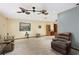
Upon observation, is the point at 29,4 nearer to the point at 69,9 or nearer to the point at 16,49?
the point at 69,9

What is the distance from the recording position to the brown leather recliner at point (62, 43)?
1958 millimetres

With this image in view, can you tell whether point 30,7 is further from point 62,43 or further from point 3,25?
point 62,43

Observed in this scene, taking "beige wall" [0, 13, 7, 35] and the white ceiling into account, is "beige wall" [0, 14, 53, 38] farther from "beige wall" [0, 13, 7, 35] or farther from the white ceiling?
the white ceiling

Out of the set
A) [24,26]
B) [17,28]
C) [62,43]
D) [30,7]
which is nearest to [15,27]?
[17,28]

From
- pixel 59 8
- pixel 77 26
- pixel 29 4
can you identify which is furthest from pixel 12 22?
pixel 77 26

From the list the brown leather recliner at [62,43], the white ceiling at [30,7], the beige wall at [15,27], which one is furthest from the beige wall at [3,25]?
the brown leather recliner at [62,43]

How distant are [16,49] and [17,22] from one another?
0.55 m

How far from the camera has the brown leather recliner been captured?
77.1 inches

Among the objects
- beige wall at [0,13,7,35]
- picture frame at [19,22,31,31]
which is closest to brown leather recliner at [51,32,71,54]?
picture frame at [19,22,31,31]

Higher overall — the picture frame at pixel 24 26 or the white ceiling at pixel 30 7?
the white ceiling at pixel 30 7

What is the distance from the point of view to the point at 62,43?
79.4 inches

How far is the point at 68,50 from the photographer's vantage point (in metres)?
1.94

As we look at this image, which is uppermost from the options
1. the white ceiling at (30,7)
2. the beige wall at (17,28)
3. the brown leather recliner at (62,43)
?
the white ceiling at (30,7)

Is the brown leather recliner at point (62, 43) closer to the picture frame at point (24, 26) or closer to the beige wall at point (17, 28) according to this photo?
the beige wall at point (17, 28)
